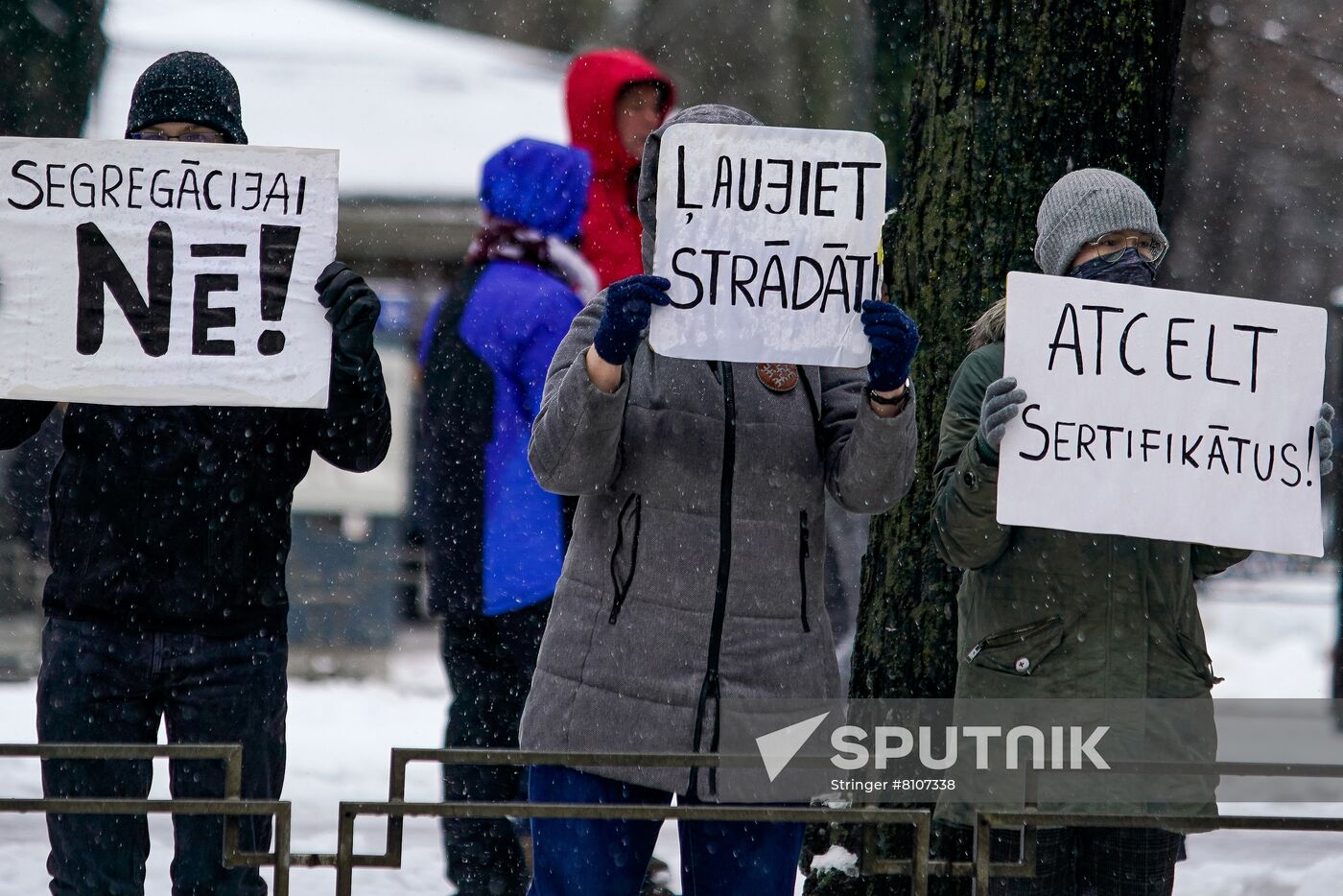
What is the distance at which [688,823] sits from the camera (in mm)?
3295

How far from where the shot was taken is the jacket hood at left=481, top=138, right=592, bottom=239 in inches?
191

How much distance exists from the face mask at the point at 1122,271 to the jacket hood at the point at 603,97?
6.37 feet

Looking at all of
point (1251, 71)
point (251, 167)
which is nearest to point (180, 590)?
point (251, 167)

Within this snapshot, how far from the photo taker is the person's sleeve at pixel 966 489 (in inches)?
136

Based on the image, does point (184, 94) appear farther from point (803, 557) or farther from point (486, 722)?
point (486, 722)

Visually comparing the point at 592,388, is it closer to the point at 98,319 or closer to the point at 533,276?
the point at 98,319

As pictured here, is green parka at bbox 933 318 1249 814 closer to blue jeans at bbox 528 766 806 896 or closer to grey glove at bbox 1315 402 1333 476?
grey glove at bbox 1315 402 1333 476

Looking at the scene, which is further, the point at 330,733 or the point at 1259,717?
the point at 1259,717

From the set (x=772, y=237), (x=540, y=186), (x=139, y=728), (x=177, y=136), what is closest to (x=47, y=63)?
(x=540, y=186)

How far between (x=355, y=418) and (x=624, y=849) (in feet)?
3.49

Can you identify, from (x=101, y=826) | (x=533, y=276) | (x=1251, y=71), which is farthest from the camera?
(x=1251, y=71)

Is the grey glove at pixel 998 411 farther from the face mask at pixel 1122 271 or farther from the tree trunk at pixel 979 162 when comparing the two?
the tree trunk at pixel 979 162

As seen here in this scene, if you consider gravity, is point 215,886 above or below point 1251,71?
below

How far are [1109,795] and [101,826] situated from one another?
2.04m
